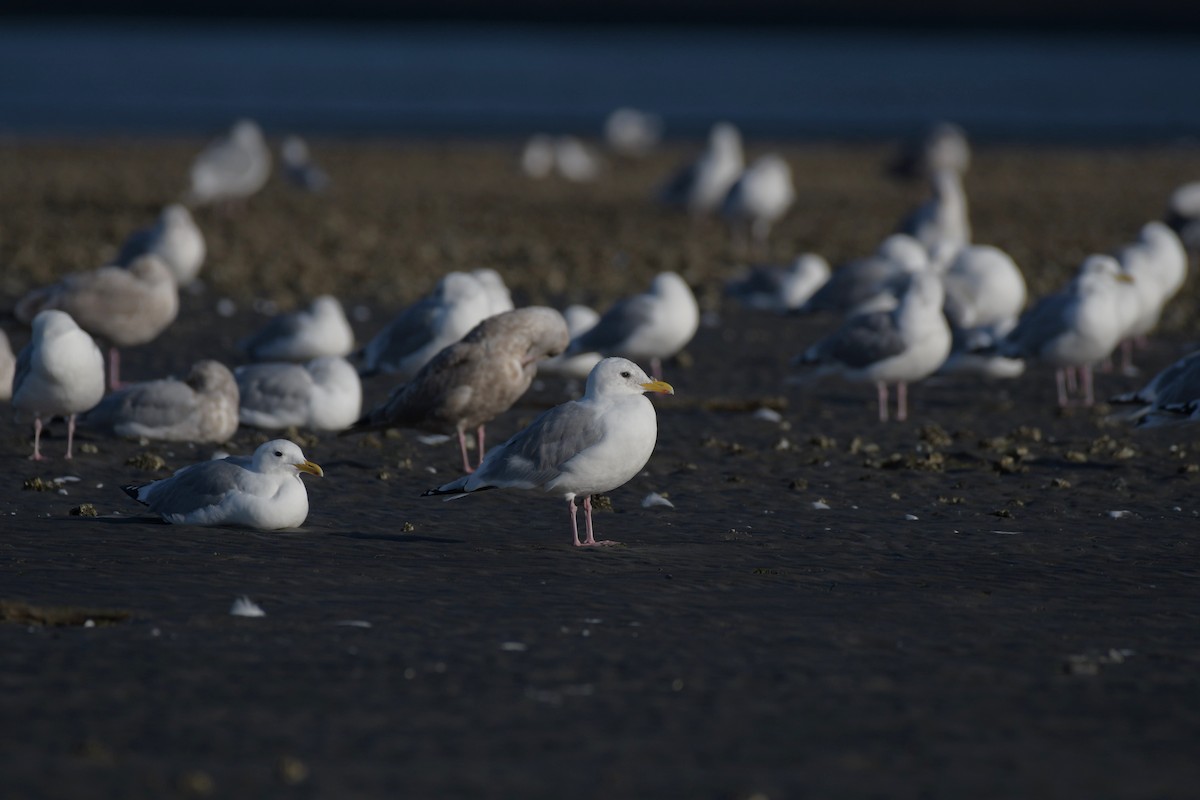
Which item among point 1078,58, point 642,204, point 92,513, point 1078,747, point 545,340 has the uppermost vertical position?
point 1078,58

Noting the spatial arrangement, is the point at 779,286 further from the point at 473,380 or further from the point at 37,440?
the point at 37,440

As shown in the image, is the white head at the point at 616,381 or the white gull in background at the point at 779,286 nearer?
the white head at the point at 616,381

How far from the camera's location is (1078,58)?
108 m

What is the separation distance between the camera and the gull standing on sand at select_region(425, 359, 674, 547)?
9.09m

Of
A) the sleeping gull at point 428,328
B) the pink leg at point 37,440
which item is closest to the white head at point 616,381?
the pink leg at point 37,440

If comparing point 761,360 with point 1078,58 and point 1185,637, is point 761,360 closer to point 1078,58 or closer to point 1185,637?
point 1185,637

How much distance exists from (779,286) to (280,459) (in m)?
9.92

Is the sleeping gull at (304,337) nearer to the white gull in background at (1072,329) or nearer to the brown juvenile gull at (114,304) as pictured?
the brown juvenile gull at (114,304)

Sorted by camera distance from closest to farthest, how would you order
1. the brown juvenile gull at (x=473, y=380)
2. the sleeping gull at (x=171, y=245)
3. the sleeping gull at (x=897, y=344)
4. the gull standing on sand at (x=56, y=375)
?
the gull standing on sand at (x=56, y=375) → the brown juvenile gull at (x=473, y=380) → the sleeping gull at (x=897, y=344) → the sleeping gull at (x=171, y=245)

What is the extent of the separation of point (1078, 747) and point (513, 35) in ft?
472

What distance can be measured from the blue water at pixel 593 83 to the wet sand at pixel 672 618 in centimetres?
3573

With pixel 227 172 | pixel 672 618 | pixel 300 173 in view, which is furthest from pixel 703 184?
pixel 672 618

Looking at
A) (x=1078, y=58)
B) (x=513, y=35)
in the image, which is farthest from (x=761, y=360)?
(x=513, y=35)

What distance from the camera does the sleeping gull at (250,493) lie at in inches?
360
